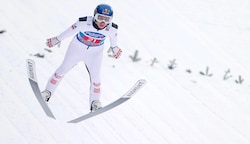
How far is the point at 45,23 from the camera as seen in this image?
1069cm

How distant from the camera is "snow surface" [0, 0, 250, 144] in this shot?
610 centimetres

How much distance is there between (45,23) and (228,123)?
6003 mm

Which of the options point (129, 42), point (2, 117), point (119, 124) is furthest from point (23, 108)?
point (129, 42)

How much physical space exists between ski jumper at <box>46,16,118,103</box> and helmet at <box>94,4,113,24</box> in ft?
0.61

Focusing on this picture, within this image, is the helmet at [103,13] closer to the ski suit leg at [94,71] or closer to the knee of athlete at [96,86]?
the ski suit leg at [94,71]

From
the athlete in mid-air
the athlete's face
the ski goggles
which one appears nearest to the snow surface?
the athlete in mid-air

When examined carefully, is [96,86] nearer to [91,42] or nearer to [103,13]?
[91,42]

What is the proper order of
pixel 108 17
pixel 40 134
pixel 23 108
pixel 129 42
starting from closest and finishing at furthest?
pixel 108 17
pixel 40 134
pixel 23 108
pixel 129 42

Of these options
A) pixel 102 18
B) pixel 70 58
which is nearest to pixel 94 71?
pixel 70 58

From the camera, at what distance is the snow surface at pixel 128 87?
20.0ft

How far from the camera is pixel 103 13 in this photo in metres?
4.62

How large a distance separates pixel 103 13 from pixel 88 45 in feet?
2.16

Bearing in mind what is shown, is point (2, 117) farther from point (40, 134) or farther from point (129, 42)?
point (129, 42)

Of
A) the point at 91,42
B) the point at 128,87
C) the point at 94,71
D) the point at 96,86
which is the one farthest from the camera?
the point at 128,87
